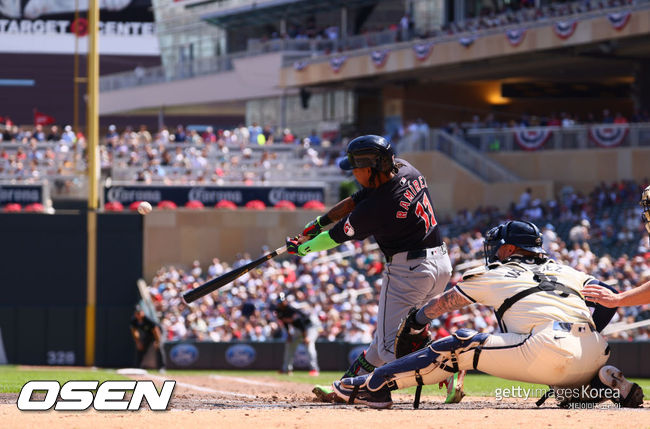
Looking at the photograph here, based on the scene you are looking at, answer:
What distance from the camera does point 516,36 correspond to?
116 feet

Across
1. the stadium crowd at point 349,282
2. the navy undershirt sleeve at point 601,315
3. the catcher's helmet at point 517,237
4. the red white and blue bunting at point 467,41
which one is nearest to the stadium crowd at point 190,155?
the red white and blue bunting at point 467,41

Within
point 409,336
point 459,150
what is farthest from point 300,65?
point 409,336

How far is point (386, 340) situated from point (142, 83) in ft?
166

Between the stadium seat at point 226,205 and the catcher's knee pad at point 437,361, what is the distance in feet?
75.0

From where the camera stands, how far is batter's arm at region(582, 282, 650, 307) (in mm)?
7219

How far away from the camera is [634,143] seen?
3014cm

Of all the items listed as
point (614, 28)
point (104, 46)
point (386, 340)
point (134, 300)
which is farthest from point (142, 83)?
point (386, 340)

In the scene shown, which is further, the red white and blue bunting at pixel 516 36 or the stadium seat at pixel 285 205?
the red white and blue bunting at pixel 516 36

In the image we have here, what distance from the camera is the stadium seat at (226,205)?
3008cm

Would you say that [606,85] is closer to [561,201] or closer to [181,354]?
[561,201]

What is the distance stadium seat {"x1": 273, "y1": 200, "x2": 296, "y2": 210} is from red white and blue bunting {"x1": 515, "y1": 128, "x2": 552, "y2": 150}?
735 centimetres

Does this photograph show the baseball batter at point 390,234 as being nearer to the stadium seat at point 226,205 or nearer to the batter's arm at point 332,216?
the batter's arm at point 332,216

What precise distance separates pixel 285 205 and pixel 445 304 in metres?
22.9

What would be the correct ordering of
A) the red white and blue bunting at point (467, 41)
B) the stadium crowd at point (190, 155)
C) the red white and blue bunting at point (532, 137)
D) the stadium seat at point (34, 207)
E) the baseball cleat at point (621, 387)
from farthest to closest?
the red white and blue bunting at point (467, 41) → the red white and blue bunting at point (532, 137) → the stadium crowd at point (190, 155) → the stadium seat at point (34, 207) → the baseball cleat at point (621, 387)
